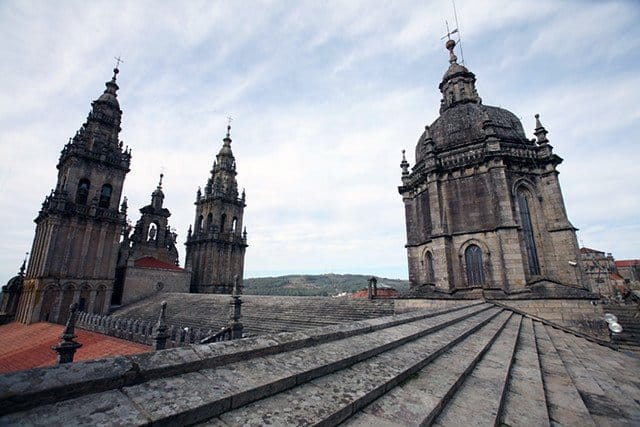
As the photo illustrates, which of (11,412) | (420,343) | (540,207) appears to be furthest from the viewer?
(540,207)

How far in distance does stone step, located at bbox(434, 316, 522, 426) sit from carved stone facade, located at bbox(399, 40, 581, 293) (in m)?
14.4

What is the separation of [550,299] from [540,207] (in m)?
Answer: 7.24

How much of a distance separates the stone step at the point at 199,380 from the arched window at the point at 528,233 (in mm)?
18607

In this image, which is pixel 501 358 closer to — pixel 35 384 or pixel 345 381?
pixel 345 381

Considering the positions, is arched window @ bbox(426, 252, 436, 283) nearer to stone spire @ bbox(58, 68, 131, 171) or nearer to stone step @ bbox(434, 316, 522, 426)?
stone step @ bbox(434, 316, 522, 426)

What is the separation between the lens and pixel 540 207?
59.4 ft

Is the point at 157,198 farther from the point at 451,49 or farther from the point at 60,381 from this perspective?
the point at 60,381

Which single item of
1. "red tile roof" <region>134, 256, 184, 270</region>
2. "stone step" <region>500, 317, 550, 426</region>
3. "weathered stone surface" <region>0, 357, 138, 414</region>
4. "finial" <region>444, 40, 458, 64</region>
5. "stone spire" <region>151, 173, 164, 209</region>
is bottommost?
"stone step" <region>500, 317, 550, 426</region>

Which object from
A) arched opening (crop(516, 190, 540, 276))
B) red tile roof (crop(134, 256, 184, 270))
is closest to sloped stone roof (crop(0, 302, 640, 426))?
arched opening (crop(516, 190, 540, 276))

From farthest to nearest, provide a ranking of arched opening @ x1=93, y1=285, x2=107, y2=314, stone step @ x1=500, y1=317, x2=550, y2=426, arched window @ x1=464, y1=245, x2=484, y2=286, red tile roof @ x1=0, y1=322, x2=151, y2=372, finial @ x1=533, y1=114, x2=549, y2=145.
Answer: arched opening @ x1=93, y1=285, x2=107, y2=314, finial @ x1=533, y1=114, x2=549, y2=145, arched window @ x1=464, y1=245, x2=484, y2=286, red tile roof @ x1=0, y1=322, x2=151, y2=372, stone step @ x1=500, y1=317, x2=550, y2=426

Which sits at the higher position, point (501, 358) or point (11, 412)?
point (11, 412)

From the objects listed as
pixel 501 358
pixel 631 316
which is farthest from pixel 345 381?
pixel 631 316

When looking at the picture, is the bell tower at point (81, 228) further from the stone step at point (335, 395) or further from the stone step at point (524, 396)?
the stone step at point (524, 396)

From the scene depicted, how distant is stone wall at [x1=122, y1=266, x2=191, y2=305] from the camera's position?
29.1 metres
